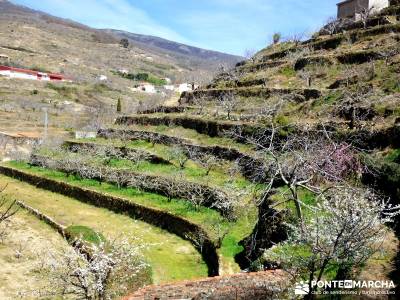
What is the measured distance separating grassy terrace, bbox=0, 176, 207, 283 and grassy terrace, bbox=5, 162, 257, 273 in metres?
1.32

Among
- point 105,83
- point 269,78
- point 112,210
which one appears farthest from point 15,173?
point 105,83

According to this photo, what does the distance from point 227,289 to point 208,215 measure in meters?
13.2

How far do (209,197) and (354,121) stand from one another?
9.63 metres

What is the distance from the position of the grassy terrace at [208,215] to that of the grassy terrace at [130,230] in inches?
51.9

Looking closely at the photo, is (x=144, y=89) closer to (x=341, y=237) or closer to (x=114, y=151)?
(x=114, y=151)

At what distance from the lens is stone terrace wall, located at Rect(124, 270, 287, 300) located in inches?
513

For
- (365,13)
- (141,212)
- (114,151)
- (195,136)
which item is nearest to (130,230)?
(141,212)

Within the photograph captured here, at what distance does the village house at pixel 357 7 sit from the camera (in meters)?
52.2

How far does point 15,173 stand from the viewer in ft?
147

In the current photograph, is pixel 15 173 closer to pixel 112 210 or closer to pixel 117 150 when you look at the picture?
pixel 117 150

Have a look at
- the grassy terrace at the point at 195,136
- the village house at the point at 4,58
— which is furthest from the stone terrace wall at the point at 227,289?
the village house at the point at 4,58

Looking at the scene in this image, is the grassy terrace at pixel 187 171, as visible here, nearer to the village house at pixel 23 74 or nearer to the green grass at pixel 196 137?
the green grass at pixel 196 137

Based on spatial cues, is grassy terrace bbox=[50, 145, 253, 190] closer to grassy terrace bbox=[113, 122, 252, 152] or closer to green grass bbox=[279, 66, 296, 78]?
grassy terrace bbox=[113, 122, 252, 152]

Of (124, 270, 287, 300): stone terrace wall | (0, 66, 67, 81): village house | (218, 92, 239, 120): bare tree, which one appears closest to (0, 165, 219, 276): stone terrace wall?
(124, 270, 287, 300): stone terrace wall
